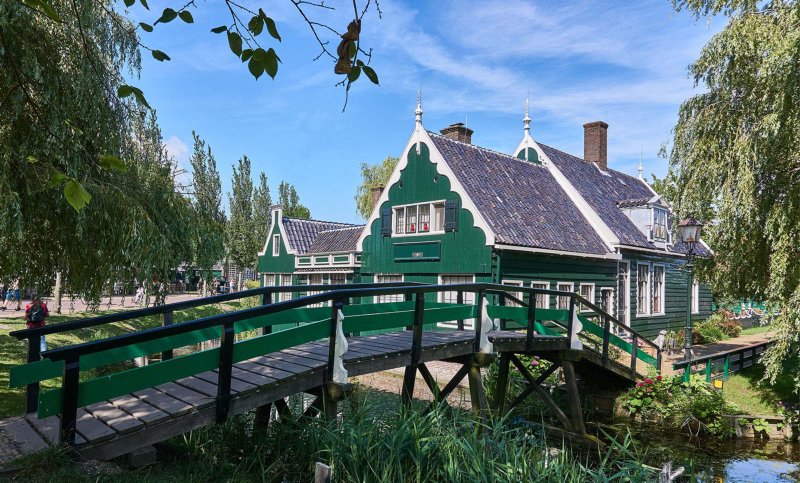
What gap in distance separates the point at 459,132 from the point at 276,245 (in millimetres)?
12481

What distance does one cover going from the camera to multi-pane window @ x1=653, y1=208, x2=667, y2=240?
21359 millimetres

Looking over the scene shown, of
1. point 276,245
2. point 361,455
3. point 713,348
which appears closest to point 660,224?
point 713,348

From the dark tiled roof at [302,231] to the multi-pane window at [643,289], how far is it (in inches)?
594

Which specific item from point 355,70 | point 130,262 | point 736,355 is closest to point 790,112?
point 736,355

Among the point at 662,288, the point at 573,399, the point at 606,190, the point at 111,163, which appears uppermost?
the point at 606,190

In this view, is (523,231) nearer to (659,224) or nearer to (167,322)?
(659,224)

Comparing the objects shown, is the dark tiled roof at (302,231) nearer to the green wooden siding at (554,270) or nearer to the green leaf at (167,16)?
the green wooden siding at (554,270)

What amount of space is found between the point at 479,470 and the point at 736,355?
1237 cm

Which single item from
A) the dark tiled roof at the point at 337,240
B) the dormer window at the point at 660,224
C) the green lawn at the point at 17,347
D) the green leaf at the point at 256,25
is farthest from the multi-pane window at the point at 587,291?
the green leaf at the point at 256,25

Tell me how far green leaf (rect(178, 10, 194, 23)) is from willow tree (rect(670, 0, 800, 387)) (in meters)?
9.61

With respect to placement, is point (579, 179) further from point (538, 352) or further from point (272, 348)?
point (272, 348)

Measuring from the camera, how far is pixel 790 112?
966cm

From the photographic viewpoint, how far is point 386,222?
64.0ft

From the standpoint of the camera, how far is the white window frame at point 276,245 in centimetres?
2831
